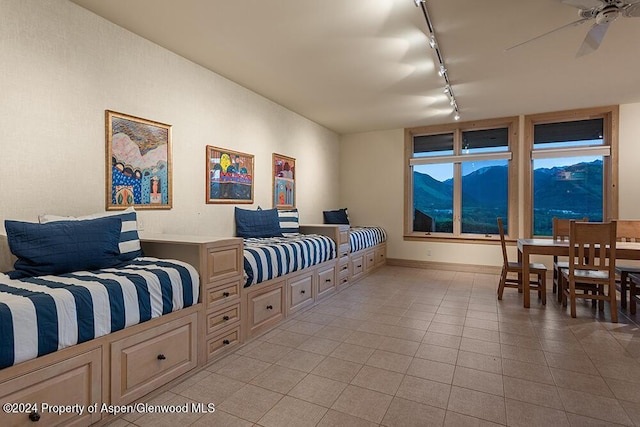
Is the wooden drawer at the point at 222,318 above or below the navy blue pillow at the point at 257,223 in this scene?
below

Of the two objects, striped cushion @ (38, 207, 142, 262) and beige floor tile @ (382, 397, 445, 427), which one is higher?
striped cushion @ (38, 207, 142, 262)

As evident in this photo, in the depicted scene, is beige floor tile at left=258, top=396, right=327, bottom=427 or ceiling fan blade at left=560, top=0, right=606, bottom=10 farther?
ceiling fan blade at left=560, top=0, right=606, bottom=10

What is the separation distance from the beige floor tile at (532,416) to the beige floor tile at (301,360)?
1196 millimetres

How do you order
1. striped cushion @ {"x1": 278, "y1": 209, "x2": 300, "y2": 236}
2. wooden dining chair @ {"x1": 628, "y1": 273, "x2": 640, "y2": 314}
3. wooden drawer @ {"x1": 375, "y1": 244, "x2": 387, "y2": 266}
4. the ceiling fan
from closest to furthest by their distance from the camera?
the ceiling fan → wooden dining chair @ {"x1": 628, "y1": 273, "x2": 640, "y2": 314} → striped cushion @ {"x1": 278, "y1": 209, "x2": 300, "y2": 236} → wooden drawer @ {"x1": 375, "y1": 244, "x2": 387, "y2": 266}

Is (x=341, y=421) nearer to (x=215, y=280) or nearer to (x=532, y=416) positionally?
(x=532, y=416)

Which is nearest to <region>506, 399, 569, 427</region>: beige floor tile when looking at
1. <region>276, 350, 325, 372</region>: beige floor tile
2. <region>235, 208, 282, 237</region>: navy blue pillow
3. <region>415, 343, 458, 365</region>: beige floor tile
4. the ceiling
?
<region>415, 343, 458, 365</region>: beige floor tile

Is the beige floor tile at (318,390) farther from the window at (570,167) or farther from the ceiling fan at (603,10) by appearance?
the window at (570,167)

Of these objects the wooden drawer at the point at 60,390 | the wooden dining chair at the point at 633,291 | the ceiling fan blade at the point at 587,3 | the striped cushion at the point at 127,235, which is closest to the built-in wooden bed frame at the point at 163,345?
the wooden drawer at the point at 60,390

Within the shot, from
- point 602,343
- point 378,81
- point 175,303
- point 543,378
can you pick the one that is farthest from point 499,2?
point 175,303

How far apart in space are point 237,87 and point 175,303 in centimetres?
280

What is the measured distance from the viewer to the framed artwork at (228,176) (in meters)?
3.60

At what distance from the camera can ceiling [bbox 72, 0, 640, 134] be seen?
8.07 ft

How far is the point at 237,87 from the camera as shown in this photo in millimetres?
3939

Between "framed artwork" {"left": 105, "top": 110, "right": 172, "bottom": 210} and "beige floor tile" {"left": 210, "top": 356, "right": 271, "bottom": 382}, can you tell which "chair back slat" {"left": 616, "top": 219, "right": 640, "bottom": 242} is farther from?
"framed artwork" {"left": 105, "top": 110, "right": 172, "bottom": 210}
